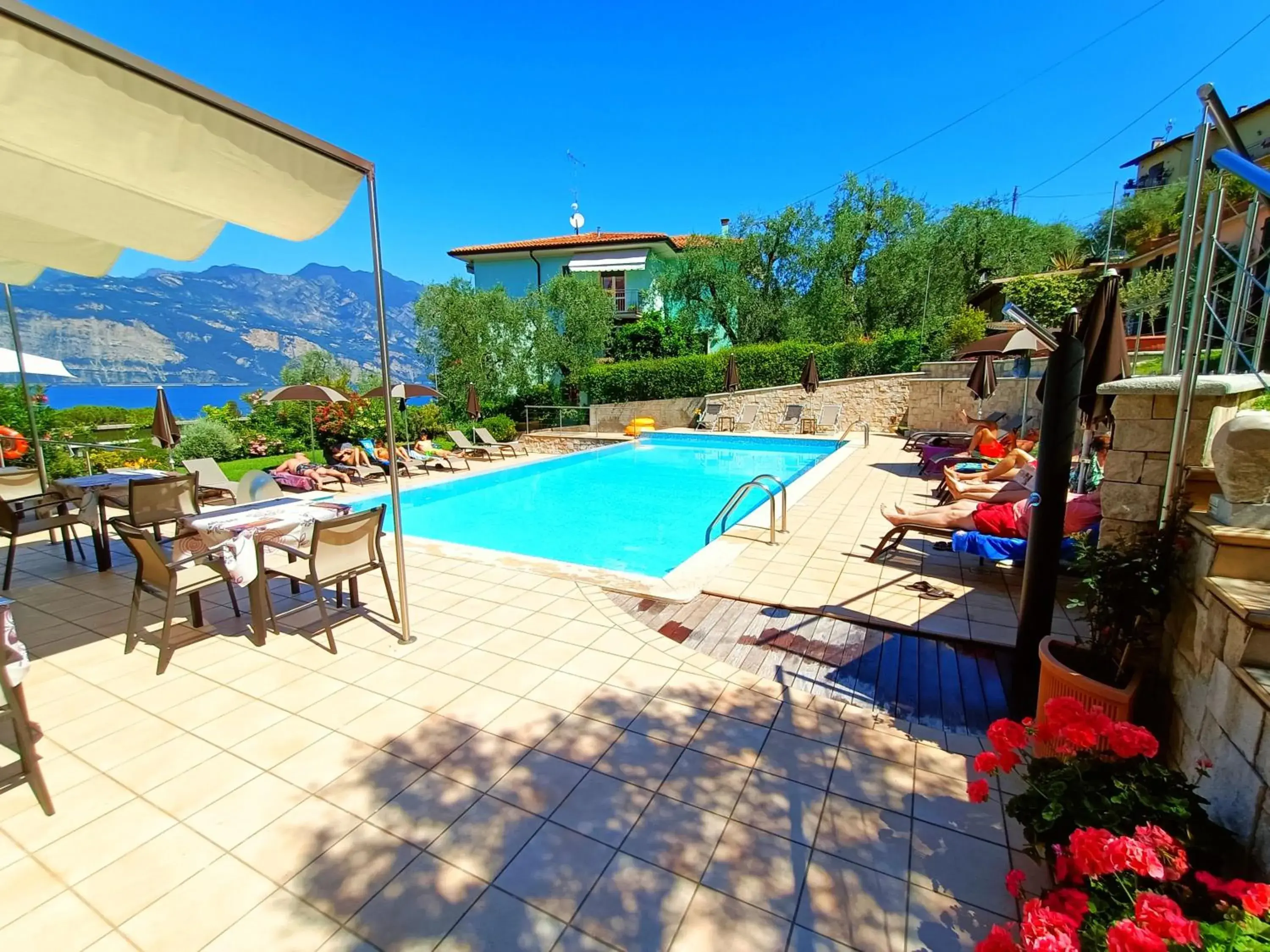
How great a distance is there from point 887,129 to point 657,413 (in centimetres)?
1238

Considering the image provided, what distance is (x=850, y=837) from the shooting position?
2.05 m

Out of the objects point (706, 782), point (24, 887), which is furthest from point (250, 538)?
point (706, 782)

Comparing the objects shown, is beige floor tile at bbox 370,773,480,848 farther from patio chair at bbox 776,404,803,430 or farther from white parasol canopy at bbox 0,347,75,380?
patio chair at bbox 776,404,803,430

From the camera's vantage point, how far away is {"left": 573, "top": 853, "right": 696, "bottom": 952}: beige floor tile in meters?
1.68

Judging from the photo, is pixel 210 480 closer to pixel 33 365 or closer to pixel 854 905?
pixel 33 365

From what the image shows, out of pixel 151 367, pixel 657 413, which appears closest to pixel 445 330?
pixel 657 413

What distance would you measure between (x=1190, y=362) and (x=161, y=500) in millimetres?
7199

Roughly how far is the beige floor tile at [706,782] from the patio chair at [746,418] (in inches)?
622

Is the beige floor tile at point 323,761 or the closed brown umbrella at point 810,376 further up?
the closed brown umbrella at point 810,376

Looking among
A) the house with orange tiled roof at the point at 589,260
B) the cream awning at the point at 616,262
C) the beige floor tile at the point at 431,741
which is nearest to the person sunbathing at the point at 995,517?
the beige floor tile at the point at 431,741

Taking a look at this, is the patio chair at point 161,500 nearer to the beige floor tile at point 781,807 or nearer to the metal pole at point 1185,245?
the beige floor tile at point 781,807

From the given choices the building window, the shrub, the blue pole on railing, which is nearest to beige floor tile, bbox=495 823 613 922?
the blue pole on railing

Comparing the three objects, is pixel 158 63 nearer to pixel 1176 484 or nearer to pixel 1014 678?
pixel 1176 484

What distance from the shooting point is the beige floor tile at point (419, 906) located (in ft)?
5.53
